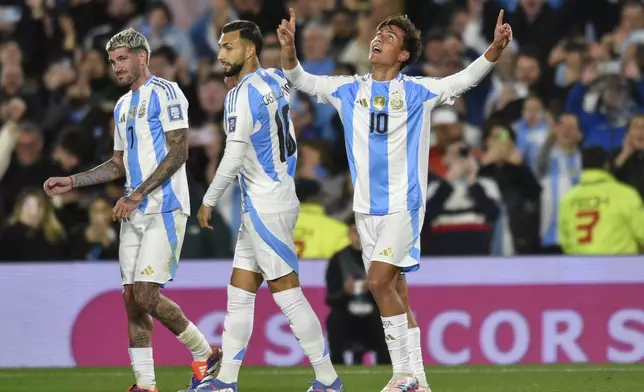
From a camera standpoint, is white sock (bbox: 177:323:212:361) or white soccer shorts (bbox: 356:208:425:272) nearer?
white soccer shorts (bbox: 356:208:425:272)

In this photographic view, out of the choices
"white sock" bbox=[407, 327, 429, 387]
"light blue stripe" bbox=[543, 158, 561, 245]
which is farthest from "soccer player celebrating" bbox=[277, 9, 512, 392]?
"light blue stripe" bbox=[543, 158, 561, 245]

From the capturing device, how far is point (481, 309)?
11297 mm

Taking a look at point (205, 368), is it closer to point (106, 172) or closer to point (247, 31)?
point (106, 172)

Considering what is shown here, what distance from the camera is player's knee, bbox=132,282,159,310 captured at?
8.12 m

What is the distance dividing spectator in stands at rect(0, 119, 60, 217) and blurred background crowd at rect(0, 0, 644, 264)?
0.05 feet

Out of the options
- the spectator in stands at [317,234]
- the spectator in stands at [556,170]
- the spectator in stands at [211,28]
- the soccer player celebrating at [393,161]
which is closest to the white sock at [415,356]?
the soccer player celebrating at [393,161]

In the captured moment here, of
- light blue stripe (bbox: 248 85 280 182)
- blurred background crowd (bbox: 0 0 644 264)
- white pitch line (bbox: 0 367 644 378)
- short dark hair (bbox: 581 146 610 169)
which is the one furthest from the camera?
short dark hair (bbox: 581 146 610 169)

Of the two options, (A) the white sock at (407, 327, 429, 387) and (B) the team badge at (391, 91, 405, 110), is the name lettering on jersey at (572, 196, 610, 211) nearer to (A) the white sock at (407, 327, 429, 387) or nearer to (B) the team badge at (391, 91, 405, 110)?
(A) the white sock at (407, 327, 429, 387)

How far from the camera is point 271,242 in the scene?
25.7ft

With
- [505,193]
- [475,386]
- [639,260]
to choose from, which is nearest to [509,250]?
[505,193]

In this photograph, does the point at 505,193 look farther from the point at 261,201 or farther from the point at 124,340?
the point at 261,201

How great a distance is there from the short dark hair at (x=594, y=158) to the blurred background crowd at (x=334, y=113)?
91 millimetres

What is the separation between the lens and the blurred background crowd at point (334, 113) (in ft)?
39.6

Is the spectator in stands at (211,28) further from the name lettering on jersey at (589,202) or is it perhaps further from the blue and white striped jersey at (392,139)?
the blue and white striped jersey at (392,139)
